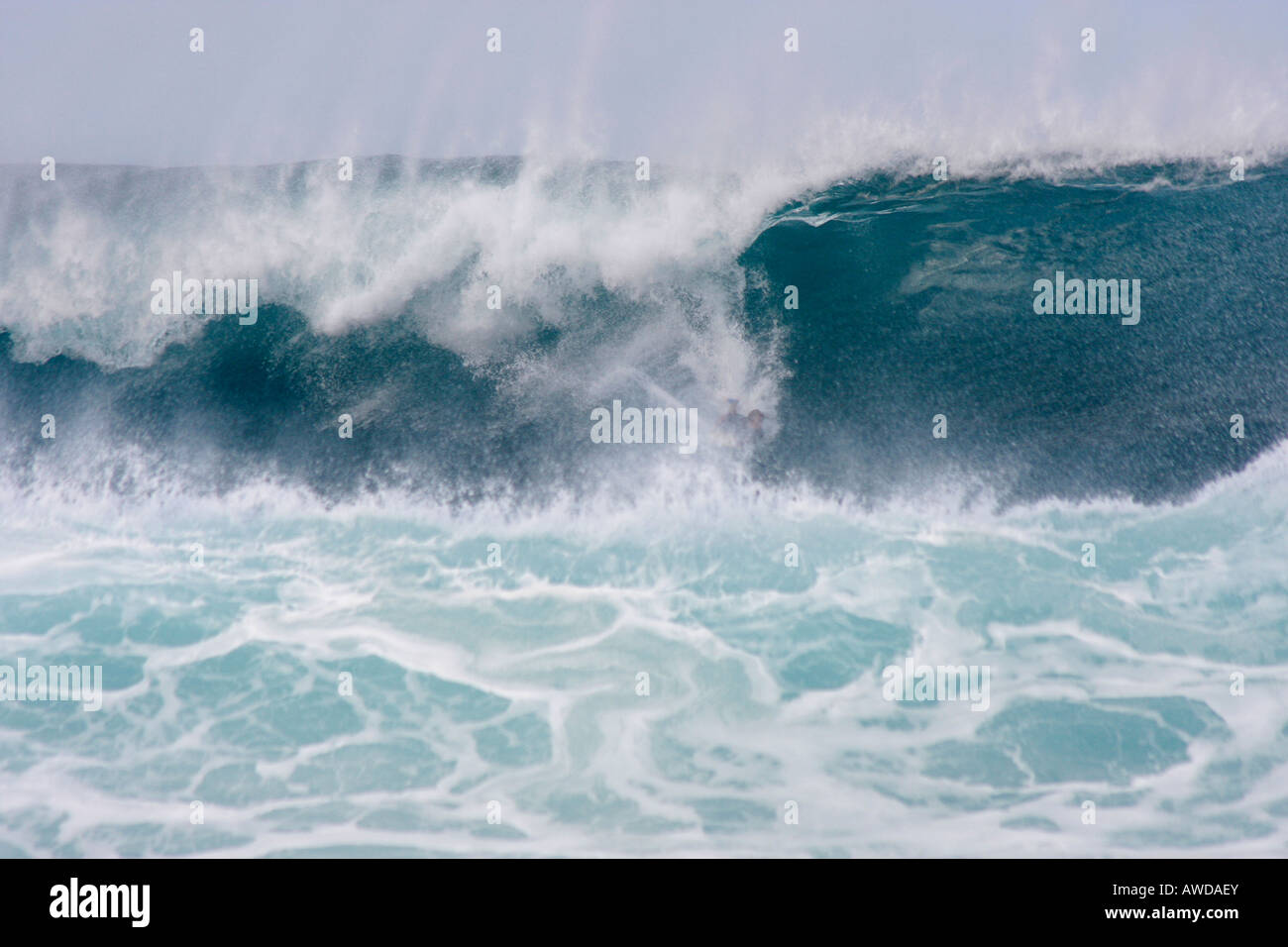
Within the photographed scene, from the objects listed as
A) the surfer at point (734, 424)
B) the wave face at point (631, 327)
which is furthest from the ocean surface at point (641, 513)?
the surfer at point (734, 424)

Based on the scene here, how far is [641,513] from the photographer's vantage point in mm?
14375

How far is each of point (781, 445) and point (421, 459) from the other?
7.40 meters

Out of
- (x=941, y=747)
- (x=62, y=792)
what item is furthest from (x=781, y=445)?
(x=62, y=792)

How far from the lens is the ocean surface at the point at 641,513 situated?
469 inches

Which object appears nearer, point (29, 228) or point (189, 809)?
point (189, 809)

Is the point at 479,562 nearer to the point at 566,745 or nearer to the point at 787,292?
the point at 566,745

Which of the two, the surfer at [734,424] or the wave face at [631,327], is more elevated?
the wave face at [631,327]

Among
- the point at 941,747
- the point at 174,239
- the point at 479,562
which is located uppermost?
the point at 174,239

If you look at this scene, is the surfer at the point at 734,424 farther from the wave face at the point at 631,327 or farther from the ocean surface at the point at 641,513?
the ocean surface at the point at 641,513

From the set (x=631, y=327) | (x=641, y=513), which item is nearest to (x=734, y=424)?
(x=641, y=513)

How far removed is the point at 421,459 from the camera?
1510cm

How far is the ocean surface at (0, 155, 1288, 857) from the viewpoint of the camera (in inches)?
469

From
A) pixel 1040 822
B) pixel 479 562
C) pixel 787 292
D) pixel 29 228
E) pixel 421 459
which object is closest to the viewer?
pixel 1040 822

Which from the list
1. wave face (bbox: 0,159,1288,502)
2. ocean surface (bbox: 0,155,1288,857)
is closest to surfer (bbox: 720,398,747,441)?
wave face (bbox: 0,159,1288,502)
